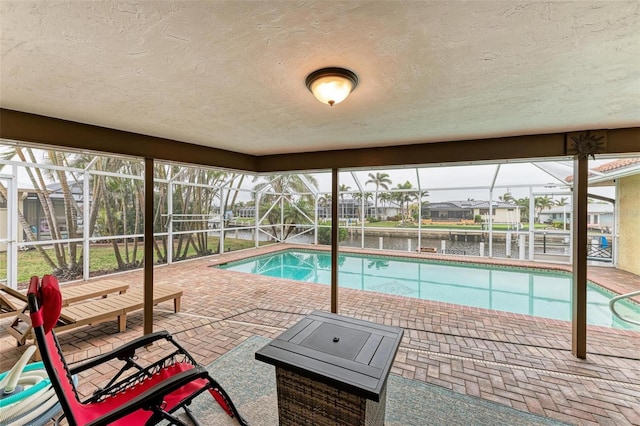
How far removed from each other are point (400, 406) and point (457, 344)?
148 centimetres

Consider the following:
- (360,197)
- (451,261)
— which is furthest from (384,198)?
(451,261)

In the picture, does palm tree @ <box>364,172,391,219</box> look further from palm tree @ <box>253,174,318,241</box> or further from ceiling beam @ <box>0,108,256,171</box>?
ceiling beam @ <box>0,108,256,171</box>

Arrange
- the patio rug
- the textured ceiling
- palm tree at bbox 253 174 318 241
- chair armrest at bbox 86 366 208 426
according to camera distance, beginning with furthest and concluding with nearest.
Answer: palm tree at bbox 253 174 318 241
the patio rug
chair armrest at bbox 86 366 208 426
the textured ceiling

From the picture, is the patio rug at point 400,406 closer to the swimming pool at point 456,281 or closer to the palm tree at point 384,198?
the swimming pool at point 456,281

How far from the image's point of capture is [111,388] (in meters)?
1.76

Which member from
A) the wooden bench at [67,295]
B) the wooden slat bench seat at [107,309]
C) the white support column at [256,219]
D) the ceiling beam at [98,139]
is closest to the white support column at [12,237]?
the wooden bench at [67,295]

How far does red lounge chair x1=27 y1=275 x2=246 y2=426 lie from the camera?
1.29 metres

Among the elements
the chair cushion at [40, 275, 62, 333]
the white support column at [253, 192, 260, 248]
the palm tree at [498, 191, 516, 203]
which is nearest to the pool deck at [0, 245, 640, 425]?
the chair cushion at [40, 275, 62, 333]

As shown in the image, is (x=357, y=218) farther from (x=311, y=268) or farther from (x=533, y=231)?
(x=533, y=231)

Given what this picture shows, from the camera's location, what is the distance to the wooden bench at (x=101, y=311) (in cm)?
305

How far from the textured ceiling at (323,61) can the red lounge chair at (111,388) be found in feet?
4.34

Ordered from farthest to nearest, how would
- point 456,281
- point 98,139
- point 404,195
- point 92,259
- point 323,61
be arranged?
point 404,195
point 92,259
point 456,281
point 98,139
point 323,61

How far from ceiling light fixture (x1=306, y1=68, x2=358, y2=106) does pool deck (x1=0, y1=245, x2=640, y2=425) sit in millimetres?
2738

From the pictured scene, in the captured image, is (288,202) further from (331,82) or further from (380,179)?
(331,82)
